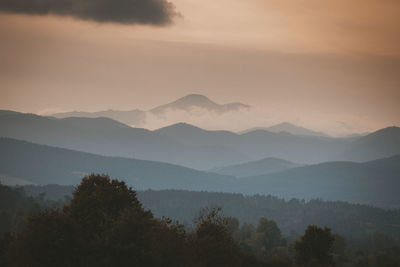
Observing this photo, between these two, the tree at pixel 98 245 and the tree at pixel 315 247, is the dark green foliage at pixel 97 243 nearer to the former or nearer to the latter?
the tree at pixel 98 245

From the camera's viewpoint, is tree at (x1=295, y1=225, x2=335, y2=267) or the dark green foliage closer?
the dark green foliage

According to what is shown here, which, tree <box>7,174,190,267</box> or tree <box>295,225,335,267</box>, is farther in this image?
tree <box>295,225,335,267</box>

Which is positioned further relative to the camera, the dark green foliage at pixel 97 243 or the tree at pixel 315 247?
the tree at pixel 315 247

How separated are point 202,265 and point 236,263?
11.5 m

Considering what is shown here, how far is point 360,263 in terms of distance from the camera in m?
198

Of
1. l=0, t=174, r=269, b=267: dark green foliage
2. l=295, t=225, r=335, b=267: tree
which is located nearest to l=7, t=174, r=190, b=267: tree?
l=0, t=174, r=269, b=267: dark green foliage

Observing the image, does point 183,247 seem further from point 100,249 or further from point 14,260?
point 14,260

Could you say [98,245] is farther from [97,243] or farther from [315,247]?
[315,247]

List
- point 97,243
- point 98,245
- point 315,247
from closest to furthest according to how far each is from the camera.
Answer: point 98,245 < point 97,243 < point 315,247

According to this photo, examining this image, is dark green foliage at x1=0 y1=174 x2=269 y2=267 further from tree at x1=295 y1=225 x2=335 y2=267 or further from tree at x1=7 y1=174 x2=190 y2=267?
tree at x1=295 y1=225 x2=335 y2=267

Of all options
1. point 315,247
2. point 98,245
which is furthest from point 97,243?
point 315,247

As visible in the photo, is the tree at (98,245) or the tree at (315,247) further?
the tree at (315,247)

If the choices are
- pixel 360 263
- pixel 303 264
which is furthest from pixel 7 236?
pixel 360 263

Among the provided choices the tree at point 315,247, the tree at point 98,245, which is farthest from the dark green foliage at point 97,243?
the tree at point 315,247
